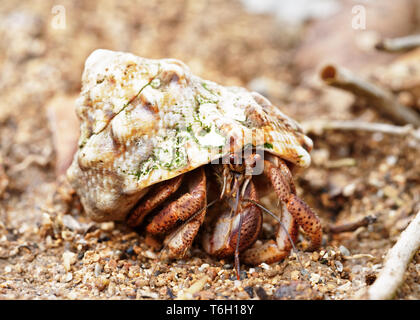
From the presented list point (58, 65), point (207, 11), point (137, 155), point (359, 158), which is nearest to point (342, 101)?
point (359, 158)

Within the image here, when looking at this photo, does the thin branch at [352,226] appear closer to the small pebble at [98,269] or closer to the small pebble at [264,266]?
the small pebble at [264,266]

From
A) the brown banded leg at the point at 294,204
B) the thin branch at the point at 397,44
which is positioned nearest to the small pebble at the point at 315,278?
the brown banded leg at the point at 294,204

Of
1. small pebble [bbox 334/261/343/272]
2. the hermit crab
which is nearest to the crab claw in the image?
the hermit crab

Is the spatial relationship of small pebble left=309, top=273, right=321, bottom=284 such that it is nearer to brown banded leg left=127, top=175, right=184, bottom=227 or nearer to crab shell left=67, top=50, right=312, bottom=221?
crab shell left=67, top=50, right=312, bottom=221

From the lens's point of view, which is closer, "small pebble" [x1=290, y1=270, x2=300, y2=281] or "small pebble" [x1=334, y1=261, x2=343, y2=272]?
"small pebble" [x1=290, y1=270, x2=300, y2=281]

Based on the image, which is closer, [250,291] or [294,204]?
[250,291]

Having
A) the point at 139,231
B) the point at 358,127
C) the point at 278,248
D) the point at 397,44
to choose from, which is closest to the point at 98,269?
the point at 139,231

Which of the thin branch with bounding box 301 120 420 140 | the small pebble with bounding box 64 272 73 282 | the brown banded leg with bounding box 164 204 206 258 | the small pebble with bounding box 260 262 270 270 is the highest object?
the thin branch with bounding box 301 120 420 140

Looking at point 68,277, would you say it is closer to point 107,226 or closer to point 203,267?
point 107,226
